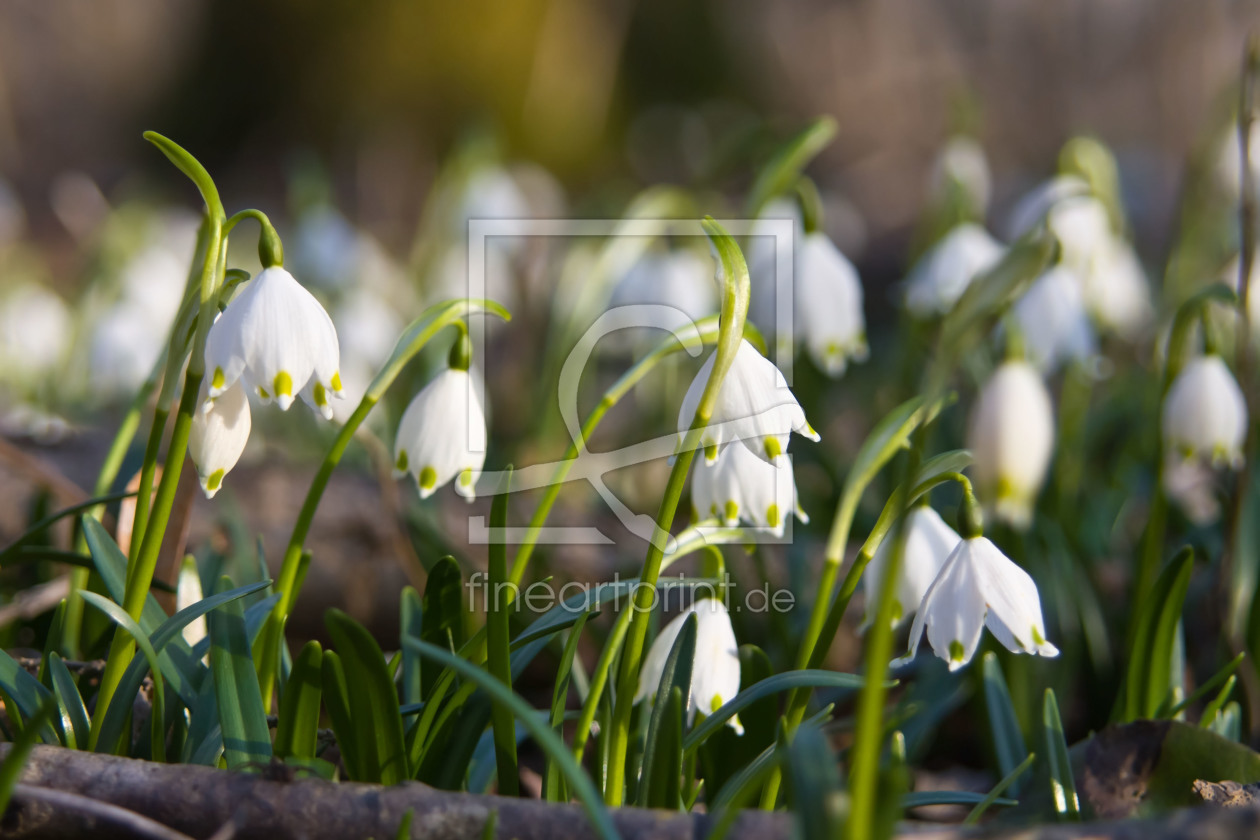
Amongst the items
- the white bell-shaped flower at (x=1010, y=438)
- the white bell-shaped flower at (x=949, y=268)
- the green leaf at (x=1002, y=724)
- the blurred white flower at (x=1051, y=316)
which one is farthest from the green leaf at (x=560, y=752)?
the white bell-shaped flower at (x=949, y=268)

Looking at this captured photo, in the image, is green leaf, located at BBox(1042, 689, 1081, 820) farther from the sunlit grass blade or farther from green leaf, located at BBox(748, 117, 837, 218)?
green leaf, located at BBox(748, 117, 837, 218)

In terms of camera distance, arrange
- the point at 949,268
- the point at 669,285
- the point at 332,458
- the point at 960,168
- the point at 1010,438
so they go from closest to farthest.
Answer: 1. the point at 332,458
2. the point at 1010,438
3. the point at 949,268
4. the point at 669,285
5. the point at 960,168

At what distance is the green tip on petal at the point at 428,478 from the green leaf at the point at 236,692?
11.3 inches

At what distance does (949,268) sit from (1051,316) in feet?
1.10

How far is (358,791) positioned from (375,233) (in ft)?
25.7

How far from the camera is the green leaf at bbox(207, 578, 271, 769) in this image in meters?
1.11

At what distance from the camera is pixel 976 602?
1.15 metres

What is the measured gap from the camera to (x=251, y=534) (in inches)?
90.1

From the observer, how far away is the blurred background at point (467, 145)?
9.87 feet

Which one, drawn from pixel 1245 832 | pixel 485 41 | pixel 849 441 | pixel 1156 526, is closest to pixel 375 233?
pixel 485 41

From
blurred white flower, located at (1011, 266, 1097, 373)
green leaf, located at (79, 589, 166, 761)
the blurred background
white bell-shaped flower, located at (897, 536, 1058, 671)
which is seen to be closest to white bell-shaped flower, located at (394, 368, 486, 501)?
green leaf, located at (79, 589, 166, 761)

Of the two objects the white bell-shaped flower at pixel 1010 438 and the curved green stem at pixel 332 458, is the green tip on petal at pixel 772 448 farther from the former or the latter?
the white bell-shaped flower at pixel 1010 438

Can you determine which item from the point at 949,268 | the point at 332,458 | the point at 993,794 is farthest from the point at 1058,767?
the point at 949,268

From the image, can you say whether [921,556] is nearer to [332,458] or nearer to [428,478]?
[428,478]
